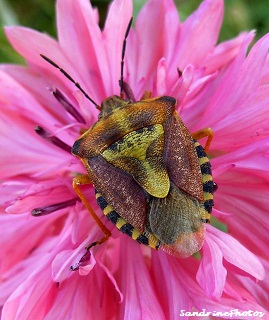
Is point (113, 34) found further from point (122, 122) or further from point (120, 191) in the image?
point (120, 191)

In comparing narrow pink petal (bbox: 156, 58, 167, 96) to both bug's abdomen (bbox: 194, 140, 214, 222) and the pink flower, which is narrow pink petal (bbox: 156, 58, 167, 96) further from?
bug's abdomen (bbox: 194, 140, 214, 222)

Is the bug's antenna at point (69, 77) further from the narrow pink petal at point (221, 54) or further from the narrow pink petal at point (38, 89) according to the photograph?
the narrow pink petal at point (221, 54)

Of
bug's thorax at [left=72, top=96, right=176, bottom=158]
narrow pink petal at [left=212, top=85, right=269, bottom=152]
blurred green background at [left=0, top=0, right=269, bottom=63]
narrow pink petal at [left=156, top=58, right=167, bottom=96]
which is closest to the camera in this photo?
bug's thorax at [left=72, top=96, right=176, bottom=158]

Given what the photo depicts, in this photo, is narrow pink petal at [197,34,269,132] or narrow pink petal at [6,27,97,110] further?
narrow pink petal at [6,27,97,110]

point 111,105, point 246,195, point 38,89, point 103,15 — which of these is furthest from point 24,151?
point 103,15

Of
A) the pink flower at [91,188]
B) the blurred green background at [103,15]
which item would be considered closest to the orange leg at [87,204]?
the pink flower at [91,188]

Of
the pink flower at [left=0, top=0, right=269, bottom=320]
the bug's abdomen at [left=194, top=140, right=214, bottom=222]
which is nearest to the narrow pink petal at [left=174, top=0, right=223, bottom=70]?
the pink flower at [left=0, top=0, right=269, bottom=320]

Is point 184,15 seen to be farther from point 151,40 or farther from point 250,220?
point 250,220

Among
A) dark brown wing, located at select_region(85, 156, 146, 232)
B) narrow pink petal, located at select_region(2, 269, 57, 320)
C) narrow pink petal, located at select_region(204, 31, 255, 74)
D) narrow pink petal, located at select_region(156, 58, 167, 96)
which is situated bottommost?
narrow pink petal, located at select_region(2, 269, 57, 320)
